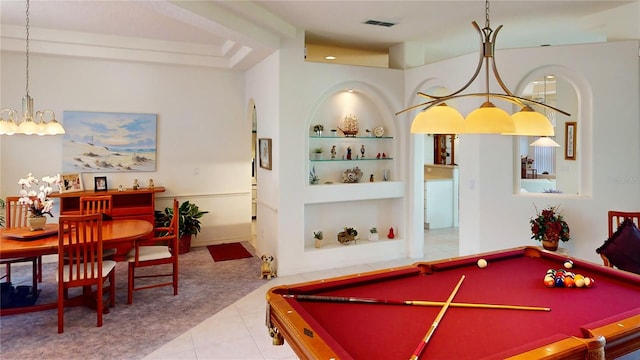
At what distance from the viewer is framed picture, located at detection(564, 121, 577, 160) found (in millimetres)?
5863

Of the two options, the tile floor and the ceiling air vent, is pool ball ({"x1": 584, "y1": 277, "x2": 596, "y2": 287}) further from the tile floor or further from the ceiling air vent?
the ceiling air vent

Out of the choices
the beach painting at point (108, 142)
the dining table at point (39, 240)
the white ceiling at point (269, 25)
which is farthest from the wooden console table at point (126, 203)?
the white ceiling at point (269, 25)

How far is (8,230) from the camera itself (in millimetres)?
3996

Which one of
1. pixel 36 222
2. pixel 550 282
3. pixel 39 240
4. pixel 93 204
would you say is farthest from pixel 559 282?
pixel 93 204

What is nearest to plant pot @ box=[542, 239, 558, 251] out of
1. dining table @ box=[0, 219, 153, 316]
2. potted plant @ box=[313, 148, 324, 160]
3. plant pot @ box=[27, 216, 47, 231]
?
potted plant @ box=[313, 148, 324, 160]

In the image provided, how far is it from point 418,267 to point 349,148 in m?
3.28

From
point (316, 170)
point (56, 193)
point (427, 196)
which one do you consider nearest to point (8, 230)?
point (56, 193)

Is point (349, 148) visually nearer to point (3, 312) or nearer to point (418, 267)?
point (418, 267)

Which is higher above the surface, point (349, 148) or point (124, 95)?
point (124, 95)

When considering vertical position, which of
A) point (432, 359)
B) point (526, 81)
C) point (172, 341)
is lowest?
point (172, 341)

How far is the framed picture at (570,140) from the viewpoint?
586cm

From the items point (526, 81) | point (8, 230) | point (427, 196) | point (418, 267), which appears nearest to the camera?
point (418, 267)

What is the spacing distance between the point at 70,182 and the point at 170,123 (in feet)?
5.41

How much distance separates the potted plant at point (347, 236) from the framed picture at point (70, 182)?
3.83m
